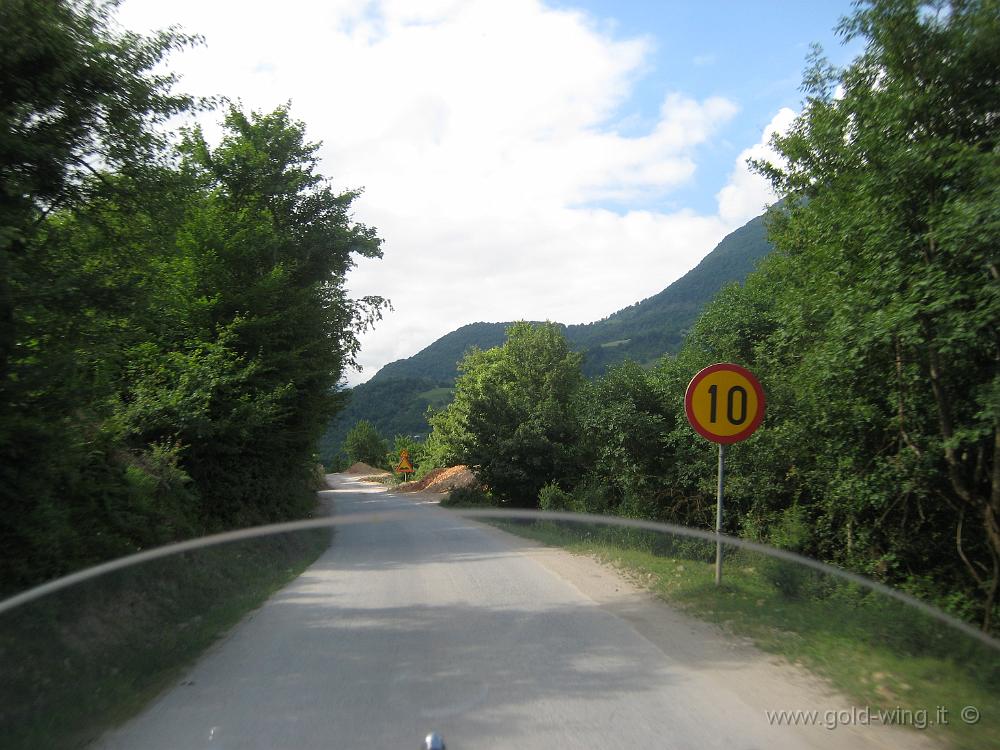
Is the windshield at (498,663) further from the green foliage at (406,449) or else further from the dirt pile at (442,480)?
the green foliage at (406,449)

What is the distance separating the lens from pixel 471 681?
594 cm

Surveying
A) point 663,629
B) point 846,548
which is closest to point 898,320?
point 663,629

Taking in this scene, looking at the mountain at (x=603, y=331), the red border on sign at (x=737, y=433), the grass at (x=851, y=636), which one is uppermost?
the mountain at (x=603, y=331)

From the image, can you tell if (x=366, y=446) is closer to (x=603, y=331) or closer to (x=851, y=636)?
(x=603, y=331)

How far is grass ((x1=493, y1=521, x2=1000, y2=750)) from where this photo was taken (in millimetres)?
5051

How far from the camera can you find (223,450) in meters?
17.0

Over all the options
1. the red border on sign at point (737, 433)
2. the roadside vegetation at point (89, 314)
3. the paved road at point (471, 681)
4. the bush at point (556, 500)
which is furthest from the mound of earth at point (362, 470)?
the red border on sign at point (737, 433)

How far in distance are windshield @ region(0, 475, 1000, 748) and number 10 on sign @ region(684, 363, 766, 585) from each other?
1.80 metres

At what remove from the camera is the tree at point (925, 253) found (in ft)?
26.9

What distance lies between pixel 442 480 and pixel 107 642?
49530 mm

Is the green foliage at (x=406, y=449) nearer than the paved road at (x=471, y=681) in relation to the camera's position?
No

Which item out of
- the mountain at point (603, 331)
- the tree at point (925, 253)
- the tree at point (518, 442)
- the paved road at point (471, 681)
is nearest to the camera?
the paved road at point (471, 681)

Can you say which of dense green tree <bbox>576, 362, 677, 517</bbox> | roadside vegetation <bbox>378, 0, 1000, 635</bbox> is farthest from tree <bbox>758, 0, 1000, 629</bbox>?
dense green tree <bbox>576, 362, 677, 517</bbox>

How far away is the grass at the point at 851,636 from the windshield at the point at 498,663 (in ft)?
0.08
